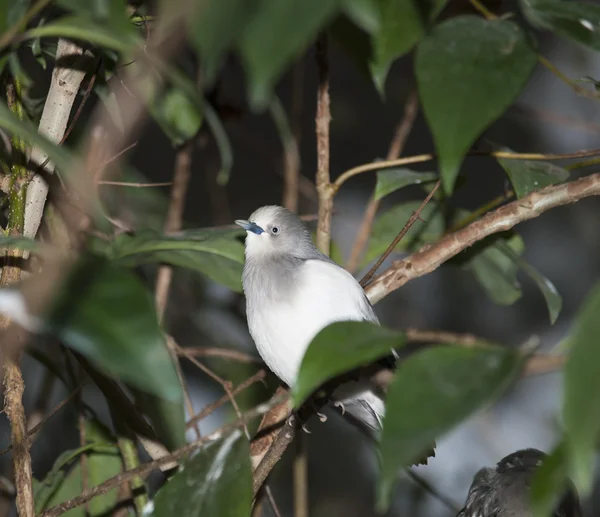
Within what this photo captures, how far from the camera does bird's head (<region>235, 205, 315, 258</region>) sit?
40.5 inches

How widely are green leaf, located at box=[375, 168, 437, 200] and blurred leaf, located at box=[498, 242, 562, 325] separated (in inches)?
5.8

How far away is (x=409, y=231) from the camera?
1.07 m

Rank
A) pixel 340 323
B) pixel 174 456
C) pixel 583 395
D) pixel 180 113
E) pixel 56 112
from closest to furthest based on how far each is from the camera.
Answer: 1. pixel 583 395
2. pixel 340 323
3. pixel 174 456
4. pixel 56 112
5. pixel 180 113

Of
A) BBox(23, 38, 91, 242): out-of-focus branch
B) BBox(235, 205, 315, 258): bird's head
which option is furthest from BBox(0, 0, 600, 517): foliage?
BBox(235, 205, 315, 258): bird's head

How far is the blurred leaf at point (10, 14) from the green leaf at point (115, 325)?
0.46 feet

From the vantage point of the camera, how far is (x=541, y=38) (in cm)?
199

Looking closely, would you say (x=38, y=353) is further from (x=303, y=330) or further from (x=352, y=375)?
(x=352, y=375)

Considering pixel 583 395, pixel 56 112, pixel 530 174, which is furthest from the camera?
pixel 530 174

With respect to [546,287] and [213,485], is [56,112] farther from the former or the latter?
[546,287]

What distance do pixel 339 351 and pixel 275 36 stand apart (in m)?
0.16

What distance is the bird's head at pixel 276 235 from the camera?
1029 millimetres

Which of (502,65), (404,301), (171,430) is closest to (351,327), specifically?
(502,65)

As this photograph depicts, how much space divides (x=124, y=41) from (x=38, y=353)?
62 cm

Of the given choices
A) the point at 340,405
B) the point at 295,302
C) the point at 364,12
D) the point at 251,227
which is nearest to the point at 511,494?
the point at 340,405
